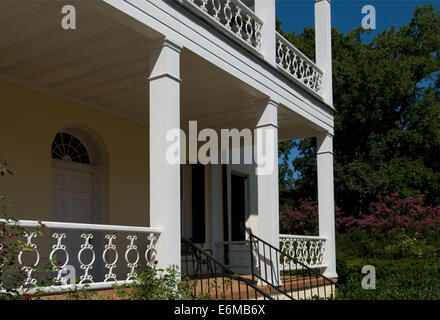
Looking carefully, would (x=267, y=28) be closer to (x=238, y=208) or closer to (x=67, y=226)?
(x=67, y=226)

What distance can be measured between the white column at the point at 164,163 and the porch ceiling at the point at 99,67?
44 centimetres

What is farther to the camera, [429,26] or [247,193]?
[429,26]

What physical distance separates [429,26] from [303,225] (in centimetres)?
1285

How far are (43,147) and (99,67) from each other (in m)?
1.79

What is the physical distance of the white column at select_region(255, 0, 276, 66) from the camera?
913cm

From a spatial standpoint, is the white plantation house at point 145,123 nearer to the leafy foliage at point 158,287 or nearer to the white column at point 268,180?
the white column at point 268,180

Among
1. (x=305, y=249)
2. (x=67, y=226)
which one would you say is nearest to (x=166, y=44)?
(x=67, y=226)

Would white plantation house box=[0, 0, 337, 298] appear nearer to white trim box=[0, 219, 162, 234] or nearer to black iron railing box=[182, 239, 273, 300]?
white trim box=[0, 219, 162, 234]

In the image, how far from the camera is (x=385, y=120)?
24.6 meters

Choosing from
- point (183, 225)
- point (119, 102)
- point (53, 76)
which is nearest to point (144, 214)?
point (183, 225)

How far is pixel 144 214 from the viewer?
11.0 m

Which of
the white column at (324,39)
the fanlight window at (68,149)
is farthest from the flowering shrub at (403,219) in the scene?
the fanlight window at (68,149)

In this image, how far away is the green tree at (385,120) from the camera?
75.5 ft

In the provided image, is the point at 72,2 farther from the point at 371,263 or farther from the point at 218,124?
the point at 371,263
